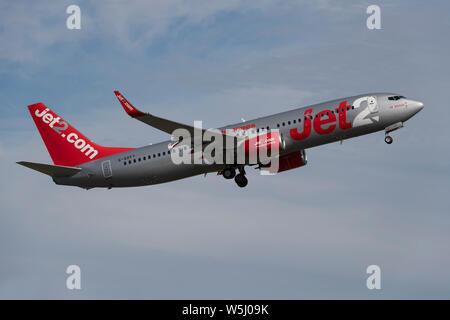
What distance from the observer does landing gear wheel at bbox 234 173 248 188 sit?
192ft

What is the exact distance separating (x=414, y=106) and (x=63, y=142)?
1135 inches

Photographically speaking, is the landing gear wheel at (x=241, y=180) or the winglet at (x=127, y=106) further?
the landing gear wheel at (x=241, y=180)

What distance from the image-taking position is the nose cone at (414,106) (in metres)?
52.6

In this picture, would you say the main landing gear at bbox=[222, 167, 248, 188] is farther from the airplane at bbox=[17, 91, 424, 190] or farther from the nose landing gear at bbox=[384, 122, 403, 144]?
the nose landing gear at bbox=[384, 122, 403, 144]

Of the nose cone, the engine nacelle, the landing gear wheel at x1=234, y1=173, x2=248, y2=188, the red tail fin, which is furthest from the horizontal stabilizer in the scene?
the nose cone

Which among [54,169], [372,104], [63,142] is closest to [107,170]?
[54,169]

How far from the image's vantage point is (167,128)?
50.9 meters

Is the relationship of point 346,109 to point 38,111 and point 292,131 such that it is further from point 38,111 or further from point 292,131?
point 38,111

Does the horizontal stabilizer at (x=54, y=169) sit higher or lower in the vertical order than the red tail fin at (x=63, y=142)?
lower

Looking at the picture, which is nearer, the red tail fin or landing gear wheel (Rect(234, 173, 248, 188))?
landing gear wheel (Rect(234, 173, 248, 188))

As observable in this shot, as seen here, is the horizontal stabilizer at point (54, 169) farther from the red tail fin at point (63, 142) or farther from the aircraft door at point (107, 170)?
the aircraft door at point (107, 170)

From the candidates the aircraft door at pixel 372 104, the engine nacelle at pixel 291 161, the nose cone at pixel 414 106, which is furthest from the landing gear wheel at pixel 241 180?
the nose cone at pixel 414 106

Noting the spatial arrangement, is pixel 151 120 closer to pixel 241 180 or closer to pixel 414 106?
pixel 241 180

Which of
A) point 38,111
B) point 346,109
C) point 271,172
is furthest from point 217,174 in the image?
point 38,111
